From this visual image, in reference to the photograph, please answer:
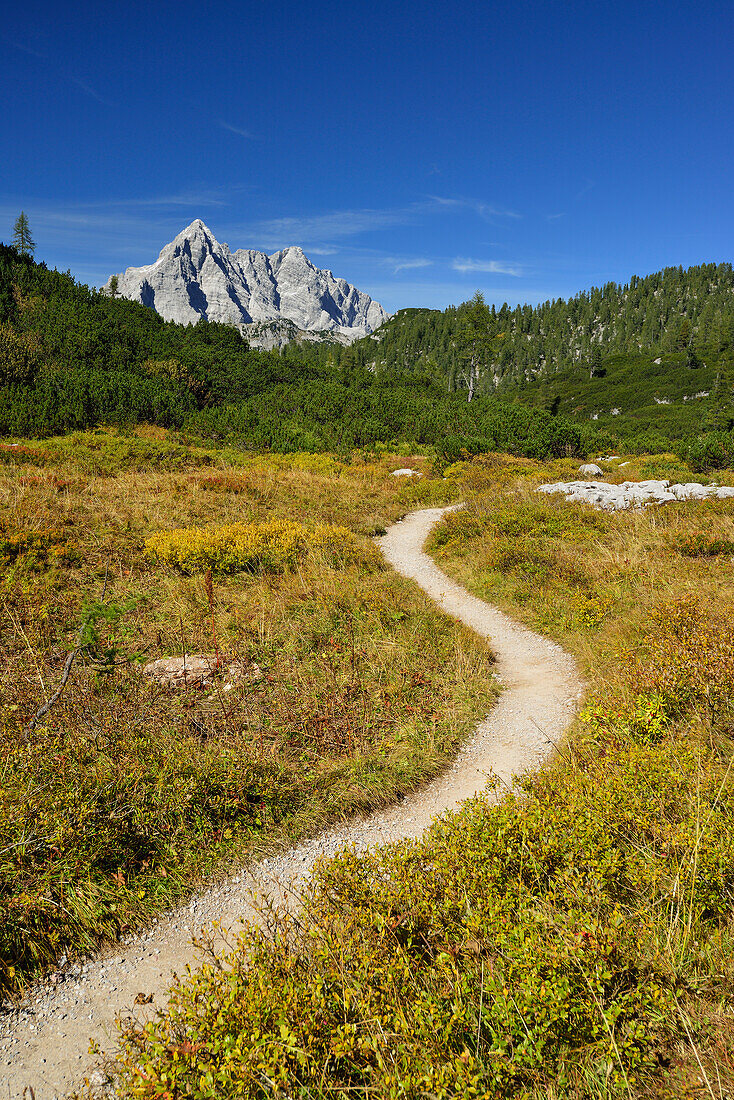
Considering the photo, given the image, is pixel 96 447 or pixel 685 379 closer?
pixel 96 447

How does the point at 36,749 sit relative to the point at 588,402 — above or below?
below

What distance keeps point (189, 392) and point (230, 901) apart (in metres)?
32.7

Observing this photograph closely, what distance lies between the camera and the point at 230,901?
3.67 m

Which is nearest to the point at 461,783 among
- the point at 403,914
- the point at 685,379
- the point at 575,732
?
the point at 575,732

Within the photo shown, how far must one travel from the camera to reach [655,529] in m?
11.9

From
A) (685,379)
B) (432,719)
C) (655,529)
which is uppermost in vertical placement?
(685,379)

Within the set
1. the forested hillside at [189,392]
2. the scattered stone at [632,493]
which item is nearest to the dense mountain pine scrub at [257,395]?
the forested hillside at [189,392]

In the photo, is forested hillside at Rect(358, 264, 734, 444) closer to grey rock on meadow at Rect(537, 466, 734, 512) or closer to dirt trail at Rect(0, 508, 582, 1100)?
grey rock on meadow at Rect(537, 466, 734, 512)

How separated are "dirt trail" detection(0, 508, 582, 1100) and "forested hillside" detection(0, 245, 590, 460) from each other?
2011 cm

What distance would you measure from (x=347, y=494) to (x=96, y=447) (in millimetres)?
10569

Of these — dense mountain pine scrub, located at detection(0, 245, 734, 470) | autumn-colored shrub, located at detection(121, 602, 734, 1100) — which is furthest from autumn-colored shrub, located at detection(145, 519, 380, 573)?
dense mountain pine scrub, located at detection(0, 245, 734, 470)

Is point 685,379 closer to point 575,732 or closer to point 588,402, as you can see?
point 588,402

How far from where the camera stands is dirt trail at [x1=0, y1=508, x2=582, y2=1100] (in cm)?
271

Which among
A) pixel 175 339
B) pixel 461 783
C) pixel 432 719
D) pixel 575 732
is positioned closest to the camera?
pixel 461 783
